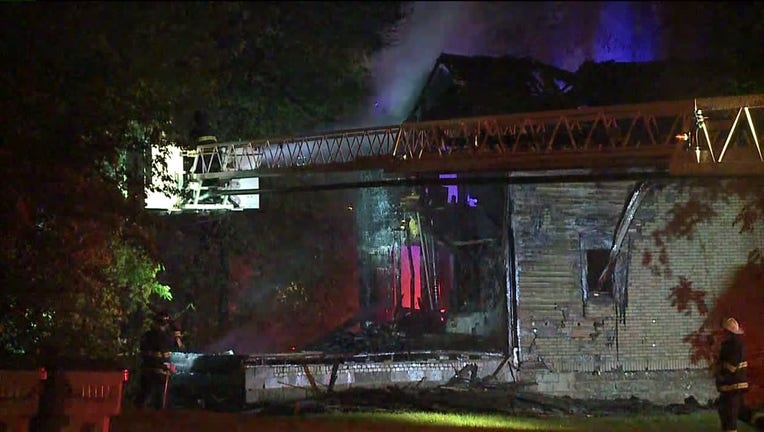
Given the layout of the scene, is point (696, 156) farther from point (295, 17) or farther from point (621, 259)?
point (295, 17)

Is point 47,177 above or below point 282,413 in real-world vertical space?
above

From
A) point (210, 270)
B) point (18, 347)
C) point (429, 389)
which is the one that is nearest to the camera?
point (18, 347)

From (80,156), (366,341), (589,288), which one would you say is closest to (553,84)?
(589,288)

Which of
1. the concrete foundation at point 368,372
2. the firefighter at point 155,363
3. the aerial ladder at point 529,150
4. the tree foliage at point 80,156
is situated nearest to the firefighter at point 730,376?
the aerial ladder at point 529,150

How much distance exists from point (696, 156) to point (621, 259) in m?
4.20

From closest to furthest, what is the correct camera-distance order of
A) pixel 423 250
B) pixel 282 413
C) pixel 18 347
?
pixel 282 413 < pixel 18 347 < pixel 423 250

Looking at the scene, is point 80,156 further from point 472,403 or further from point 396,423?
point 472,403

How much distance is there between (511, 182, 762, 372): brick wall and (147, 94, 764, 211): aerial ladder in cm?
66

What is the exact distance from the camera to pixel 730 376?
30.2ft

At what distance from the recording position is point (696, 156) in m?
9.95

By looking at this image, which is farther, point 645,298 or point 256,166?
point 256,166

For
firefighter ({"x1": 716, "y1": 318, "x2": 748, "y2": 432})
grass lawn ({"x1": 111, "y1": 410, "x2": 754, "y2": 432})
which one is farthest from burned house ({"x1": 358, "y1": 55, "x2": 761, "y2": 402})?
firefighter ({"x1": 716, "y1": 318, "x2": 748, "y2": 432})

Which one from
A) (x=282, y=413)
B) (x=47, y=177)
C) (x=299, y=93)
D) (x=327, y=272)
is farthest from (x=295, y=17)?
(x=282, y=413)

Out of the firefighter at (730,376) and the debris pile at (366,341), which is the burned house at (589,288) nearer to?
the debris pile at (366,341)
